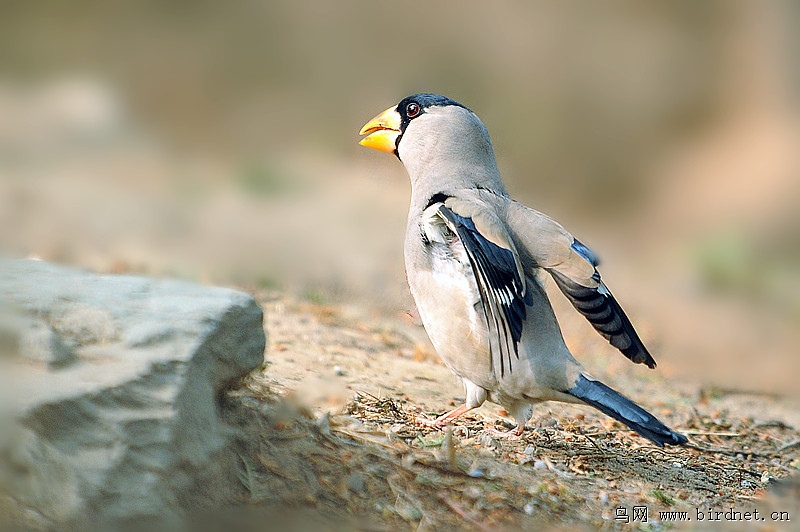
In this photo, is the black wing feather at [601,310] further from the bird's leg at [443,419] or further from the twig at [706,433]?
the twig at [706,433]

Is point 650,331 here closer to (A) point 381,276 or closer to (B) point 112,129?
(A) point 381,276

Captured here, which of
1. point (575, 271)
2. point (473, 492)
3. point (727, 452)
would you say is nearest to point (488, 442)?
point (473, 492)

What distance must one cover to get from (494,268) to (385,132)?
1424mm

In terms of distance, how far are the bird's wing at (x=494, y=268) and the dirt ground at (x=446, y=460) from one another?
1.75 feet

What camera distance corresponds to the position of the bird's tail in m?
3.54

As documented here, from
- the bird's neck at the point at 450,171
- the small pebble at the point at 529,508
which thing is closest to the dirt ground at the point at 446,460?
the small pebble at the point at 529,508

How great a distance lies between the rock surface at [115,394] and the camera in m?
2.43

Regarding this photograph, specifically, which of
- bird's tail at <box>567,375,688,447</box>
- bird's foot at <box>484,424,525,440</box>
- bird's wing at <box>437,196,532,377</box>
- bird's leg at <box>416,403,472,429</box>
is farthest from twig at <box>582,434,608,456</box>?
bird's wing at <box>437,196,532,377</box>

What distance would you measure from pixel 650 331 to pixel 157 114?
36.3 feet

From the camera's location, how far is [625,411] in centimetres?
359

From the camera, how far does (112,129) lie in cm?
1588

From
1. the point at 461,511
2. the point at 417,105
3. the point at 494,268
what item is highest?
the point at 417,105

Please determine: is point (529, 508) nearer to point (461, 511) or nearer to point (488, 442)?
point (461, 511)

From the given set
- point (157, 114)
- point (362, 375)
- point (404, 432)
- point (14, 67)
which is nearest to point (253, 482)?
point (404, 432)
